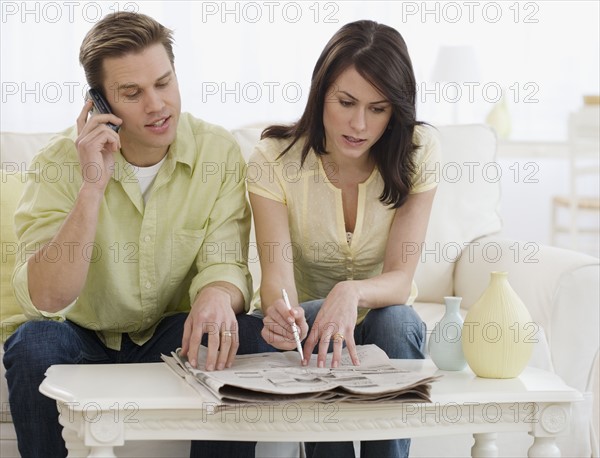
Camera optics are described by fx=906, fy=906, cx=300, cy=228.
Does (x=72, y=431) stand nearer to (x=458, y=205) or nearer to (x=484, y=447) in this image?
(x=484, y=447)

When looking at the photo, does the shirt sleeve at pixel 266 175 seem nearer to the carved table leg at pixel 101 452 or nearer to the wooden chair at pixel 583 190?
the carved table leg at pixel 101 452

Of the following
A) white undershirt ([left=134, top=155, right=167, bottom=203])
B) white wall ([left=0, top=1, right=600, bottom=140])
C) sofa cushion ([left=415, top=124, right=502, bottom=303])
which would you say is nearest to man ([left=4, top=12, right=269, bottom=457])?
white undershirt ([left=134, top=155, right=167, bottom=203])

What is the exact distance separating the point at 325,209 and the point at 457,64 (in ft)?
7.86

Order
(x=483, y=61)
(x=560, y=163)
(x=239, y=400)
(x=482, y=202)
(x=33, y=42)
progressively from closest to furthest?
(x=239, y=400) → (x=482, y=202) → (x=33, y=42) → (x=483, y=61) → (x=560, y=163)

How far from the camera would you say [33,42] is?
373 centimetres

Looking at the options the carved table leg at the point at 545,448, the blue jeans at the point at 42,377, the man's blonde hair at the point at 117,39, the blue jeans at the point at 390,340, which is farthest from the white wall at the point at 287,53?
the carved table leg at the point at 545,448

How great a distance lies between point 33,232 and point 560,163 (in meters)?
3.59

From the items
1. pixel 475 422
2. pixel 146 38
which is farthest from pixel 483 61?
pixel 475 422

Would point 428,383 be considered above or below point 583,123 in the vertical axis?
below

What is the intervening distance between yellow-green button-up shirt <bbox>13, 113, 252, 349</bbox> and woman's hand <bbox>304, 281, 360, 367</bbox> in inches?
8.7

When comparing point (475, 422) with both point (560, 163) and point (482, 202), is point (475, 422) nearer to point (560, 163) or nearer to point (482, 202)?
point (482, 202)

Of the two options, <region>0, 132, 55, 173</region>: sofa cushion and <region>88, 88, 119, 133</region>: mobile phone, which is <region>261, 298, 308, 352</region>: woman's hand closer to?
<region>88, 88, 119, 133</region>: mobile phone

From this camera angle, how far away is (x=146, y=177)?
1.81 m

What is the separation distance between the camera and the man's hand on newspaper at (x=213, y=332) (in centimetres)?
149
